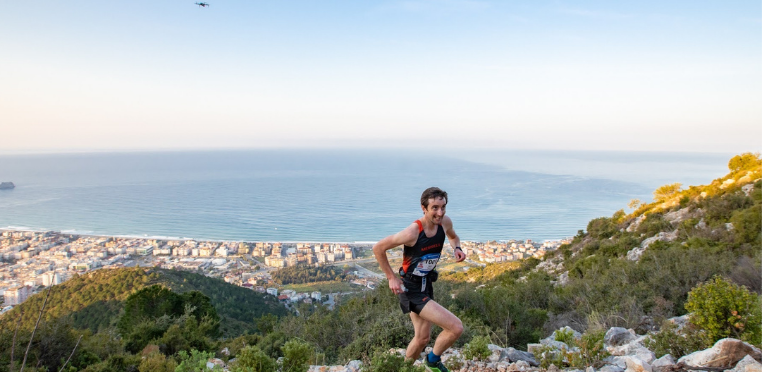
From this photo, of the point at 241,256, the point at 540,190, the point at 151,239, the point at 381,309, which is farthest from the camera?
the point at 540,190

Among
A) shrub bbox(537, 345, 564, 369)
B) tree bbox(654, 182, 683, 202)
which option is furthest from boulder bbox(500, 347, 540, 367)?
tree bbox(654, 182, 683, 202)

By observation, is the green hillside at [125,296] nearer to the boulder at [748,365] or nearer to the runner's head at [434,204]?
the runner's head at [434,204]

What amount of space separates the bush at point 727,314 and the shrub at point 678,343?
90 millimetres

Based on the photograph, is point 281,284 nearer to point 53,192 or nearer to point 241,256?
point 241,256

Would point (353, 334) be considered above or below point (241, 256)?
above

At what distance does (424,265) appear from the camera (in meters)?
2.98

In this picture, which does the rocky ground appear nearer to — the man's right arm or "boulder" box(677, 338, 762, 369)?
"boulder" box(677, 338, 762, 369)

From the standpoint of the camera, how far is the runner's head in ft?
9.50

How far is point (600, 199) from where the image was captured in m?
54.8

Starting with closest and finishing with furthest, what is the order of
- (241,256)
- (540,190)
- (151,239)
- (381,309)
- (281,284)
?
(381,309)
(281,284)
(241,256)
(151,239)
(540,190)

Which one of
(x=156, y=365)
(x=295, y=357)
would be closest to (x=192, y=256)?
(x=156, y=365)

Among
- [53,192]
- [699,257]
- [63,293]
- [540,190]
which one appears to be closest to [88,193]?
[53,192]

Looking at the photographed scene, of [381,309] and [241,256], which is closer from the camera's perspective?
[381,309]

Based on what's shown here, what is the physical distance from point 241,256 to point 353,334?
28.1m
